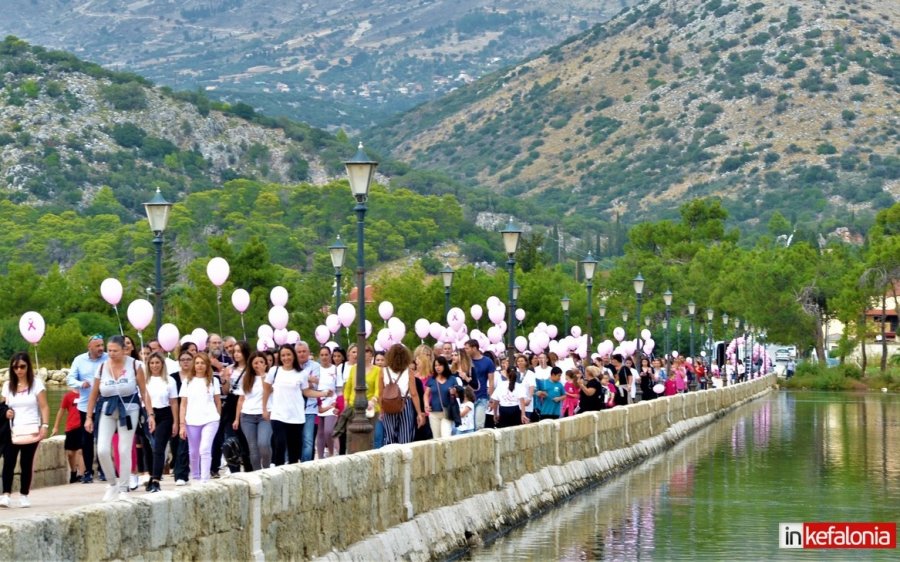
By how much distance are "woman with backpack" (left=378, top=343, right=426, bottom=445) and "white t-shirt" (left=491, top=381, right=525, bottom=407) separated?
14.6ft

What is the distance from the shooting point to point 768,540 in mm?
19438

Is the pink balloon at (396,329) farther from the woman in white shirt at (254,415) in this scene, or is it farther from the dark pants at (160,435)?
the dark pants at (160,435)

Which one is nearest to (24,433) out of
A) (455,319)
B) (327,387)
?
(327,387)

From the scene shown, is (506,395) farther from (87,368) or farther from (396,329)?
(396,329)

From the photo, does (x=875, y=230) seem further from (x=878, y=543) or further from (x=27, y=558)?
(x=27, y=558)

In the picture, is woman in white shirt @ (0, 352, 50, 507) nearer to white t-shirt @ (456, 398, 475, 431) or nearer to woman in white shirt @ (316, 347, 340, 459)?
woman in white shirt @ (316, 347, 340, 459)

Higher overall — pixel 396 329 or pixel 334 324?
pixel 334 324

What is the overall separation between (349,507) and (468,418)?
26.4ft

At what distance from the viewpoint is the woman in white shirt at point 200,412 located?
773 inches

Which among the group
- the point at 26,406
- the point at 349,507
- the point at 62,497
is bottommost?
the point at 62,497

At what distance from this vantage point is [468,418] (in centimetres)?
2302

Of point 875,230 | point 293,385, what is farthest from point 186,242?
point 293,385

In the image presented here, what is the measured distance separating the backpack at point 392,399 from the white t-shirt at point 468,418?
5.58 feet

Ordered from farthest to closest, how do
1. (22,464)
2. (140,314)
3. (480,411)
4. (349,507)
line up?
(140,314) < (480,411) < (22,464) < (349,507)
